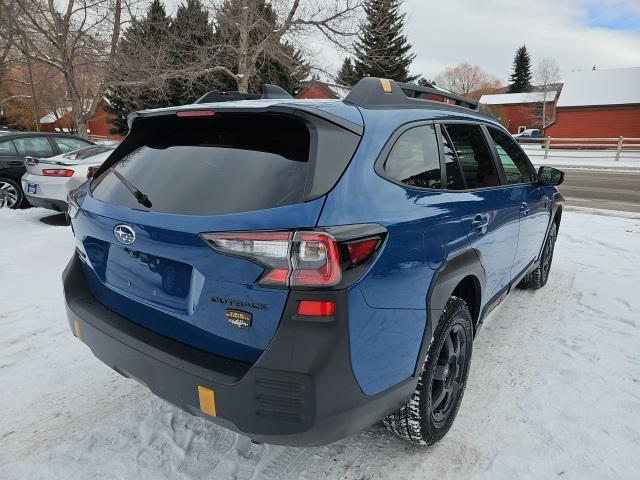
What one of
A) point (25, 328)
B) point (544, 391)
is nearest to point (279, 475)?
point (544, 391)

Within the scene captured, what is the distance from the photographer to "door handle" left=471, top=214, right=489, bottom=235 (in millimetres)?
2557

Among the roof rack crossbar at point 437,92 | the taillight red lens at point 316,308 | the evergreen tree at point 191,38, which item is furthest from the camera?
the evergreen tree at point 191,38

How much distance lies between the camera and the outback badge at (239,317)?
1.71 meters

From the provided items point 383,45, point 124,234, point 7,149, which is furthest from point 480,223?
point 383,45

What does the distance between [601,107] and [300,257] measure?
46.8 metres

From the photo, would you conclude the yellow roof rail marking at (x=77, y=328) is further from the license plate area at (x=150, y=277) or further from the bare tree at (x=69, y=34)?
the bare tree at (x=69, y=34)

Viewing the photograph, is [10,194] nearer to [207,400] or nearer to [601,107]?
[207,400]

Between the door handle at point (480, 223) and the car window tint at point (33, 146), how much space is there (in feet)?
31.2

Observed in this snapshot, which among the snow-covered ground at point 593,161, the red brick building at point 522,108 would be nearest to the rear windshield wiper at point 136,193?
the snow-covered ground at point 593,161

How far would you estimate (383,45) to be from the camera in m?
30.0

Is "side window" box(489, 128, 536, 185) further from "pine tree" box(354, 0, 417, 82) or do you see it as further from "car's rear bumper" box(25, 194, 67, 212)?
"pine tree" box(354, 0, 417, 82)

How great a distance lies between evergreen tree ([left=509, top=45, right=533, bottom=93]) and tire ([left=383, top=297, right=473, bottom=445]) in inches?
3081

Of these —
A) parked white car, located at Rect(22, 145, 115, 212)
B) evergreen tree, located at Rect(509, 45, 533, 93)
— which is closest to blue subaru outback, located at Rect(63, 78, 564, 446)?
parked white car, located at Rect(22, 145, 115, 212)

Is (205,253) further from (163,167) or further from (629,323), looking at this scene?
(629,323)
